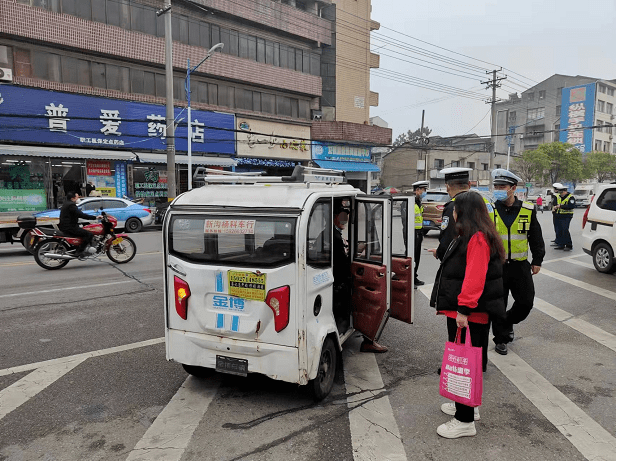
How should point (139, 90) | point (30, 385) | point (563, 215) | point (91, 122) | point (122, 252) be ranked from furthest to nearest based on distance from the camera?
point (139, 90), point (91, 122), point (563, 215), point (122, 252), point (30, 385)

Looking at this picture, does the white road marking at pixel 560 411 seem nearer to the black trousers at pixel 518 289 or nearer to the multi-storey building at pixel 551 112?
the black trousers at pixel 518 289

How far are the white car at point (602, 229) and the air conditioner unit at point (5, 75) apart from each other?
72.8ft

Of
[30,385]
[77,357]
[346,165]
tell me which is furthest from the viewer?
[346,165]

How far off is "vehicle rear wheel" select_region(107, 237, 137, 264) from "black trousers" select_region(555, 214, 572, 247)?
11597 millimetres

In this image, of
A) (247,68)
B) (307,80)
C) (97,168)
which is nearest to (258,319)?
(97,168)

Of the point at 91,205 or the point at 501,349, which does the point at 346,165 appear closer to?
the point at 91,205

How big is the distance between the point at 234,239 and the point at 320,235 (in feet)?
2.27

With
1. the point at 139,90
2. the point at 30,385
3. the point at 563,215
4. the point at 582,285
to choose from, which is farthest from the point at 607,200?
the point at 139,90

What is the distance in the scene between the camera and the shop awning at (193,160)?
74.9ft

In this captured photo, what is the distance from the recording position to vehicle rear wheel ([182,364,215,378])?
397cm

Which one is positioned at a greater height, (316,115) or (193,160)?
(316,115)

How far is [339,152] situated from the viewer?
32344 millimetres

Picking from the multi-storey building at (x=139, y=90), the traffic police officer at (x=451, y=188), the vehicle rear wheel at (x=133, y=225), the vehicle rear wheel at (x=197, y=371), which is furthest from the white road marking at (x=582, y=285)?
the multi-storey building at (x=139, y=90)

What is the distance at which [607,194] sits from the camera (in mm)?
9078
